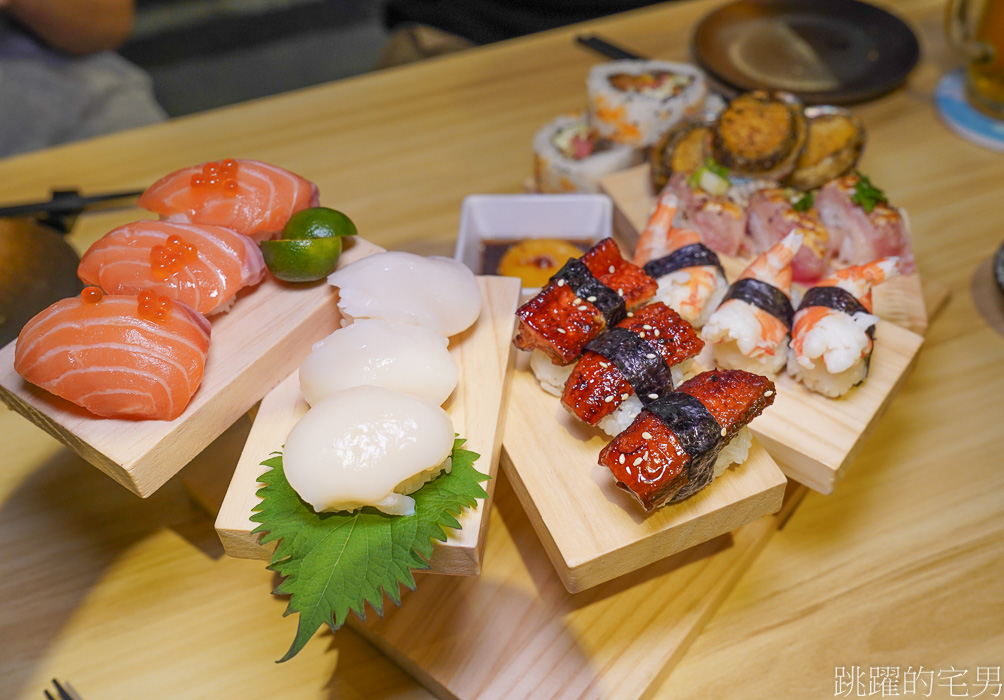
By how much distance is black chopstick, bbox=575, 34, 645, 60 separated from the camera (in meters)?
2.76

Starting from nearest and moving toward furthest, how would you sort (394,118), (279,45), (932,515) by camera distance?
(932,515), (394,118), (279,45)

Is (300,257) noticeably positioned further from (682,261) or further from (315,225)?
(682,261)

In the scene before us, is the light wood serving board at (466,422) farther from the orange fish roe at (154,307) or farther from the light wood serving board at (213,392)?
the orange fish roe at (154,307)

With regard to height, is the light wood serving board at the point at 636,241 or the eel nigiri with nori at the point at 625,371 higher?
the eel nigiri with nori at the point at 625,371

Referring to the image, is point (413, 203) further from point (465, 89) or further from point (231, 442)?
point (231, 442)

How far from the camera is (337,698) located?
1.32 metres

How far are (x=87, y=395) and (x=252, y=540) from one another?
340 millimetres

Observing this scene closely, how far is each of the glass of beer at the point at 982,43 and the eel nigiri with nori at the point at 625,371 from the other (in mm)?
1939

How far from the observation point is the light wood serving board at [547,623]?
4.16 feet

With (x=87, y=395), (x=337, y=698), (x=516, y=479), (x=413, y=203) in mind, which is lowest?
(x=337, y=698)

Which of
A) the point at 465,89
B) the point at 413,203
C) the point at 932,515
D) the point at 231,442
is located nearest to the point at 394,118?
the point at 465,89

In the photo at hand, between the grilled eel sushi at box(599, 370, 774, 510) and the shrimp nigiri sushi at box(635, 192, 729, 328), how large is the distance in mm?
245

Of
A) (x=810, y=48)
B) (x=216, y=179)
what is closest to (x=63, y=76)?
(x=216, y=179)

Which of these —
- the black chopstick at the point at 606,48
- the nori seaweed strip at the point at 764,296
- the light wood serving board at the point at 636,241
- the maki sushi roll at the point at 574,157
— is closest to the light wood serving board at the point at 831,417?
the light wood serving board at the point at 636,241
